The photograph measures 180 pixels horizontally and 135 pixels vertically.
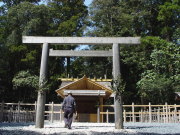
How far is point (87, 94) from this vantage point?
1783cm

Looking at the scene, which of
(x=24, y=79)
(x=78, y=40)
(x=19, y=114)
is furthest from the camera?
(x=24, y=79)

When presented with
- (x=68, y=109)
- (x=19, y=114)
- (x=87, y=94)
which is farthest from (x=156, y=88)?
(x=68, y=109)

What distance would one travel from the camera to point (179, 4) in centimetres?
2958

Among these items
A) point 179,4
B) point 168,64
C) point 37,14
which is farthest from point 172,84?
point 37,14

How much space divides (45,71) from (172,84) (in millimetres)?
19152

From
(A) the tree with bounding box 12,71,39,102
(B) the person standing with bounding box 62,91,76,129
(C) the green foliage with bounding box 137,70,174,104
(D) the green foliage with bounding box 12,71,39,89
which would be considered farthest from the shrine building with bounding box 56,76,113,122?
(D) the green foliage with bounding box 12,71,39,89

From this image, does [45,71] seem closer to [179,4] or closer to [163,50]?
[163,50]

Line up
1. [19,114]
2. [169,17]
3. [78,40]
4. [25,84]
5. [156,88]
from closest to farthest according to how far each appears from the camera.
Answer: [78,40]
[19,114]
[156,88]
[25,84]
[169,17]

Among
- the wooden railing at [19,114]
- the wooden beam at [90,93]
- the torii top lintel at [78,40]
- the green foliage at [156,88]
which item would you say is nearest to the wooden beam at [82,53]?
the torii top lintel at [78,40]

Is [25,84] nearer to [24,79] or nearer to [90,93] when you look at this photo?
[24,79]

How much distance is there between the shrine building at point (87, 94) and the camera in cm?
1788

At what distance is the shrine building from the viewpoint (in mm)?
17875

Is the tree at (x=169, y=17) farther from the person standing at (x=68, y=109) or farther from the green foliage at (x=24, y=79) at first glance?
the person standing at (x=68, y=109)

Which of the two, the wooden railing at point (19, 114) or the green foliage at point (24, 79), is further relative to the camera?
the green foliage at point (24, 79)
